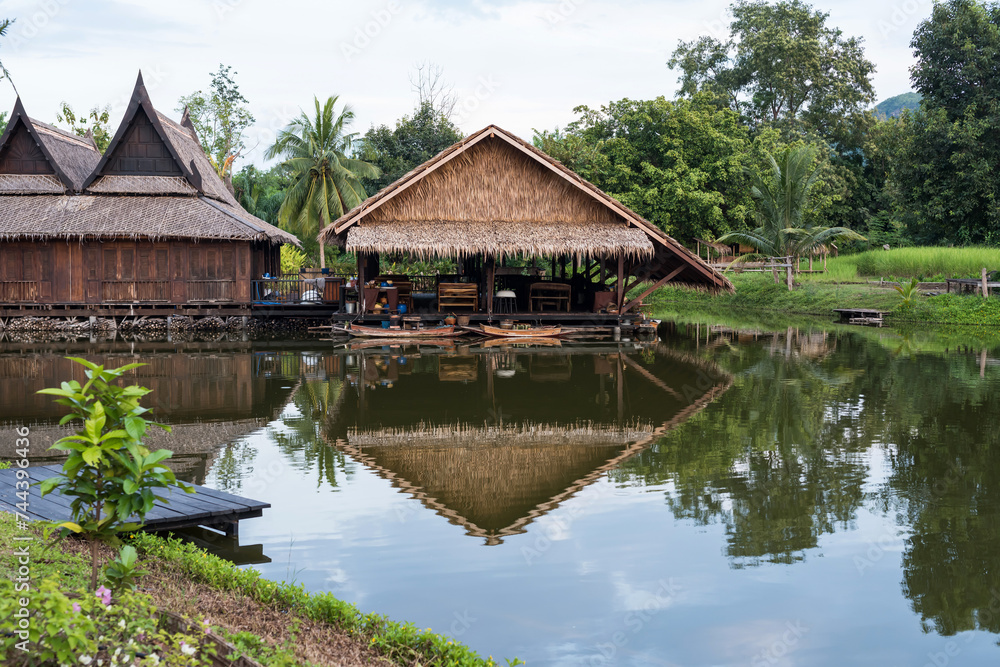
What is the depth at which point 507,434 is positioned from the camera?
32.2ft

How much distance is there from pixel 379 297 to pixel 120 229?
7270 mm

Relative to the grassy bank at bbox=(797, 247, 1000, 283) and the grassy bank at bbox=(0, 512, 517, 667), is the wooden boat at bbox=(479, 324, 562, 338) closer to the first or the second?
the grassy bank at bbox=(797, 247, 1000, 283)

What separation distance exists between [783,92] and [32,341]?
35.7 meters

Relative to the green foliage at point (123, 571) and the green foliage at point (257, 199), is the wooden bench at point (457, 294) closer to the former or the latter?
the green foliage at point (123, 571)

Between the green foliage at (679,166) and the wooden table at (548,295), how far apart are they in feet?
42.4

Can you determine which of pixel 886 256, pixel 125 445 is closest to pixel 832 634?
pixel 125 445

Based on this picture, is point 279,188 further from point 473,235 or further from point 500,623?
point 500,623

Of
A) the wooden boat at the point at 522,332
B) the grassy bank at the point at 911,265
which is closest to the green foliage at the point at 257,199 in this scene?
the wooden boat at the point at 522,332

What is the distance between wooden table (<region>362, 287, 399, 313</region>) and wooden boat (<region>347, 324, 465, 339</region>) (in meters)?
0.98

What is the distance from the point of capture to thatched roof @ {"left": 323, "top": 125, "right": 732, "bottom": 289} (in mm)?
20781

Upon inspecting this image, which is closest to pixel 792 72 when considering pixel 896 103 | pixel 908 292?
pixel 908 292

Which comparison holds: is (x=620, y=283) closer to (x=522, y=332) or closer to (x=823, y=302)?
(x=522, y=332)

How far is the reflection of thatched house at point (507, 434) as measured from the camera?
295 inches

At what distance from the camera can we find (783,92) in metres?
43.5
